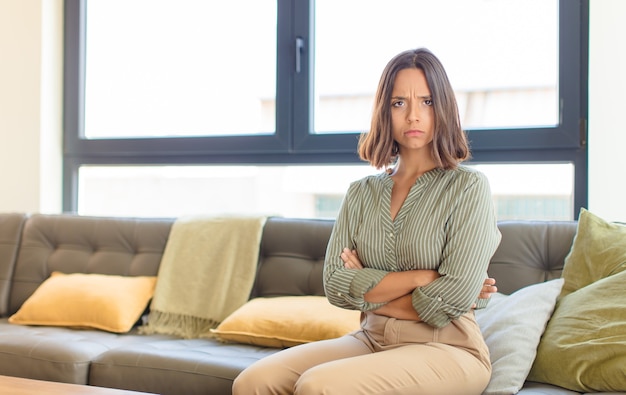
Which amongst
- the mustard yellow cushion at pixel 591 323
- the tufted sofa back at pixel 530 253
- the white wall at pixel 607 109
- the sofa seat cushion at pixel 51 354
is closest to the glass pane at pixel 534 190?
the white wall at pixel 607 109

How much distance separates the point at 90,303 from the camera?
2758 mm

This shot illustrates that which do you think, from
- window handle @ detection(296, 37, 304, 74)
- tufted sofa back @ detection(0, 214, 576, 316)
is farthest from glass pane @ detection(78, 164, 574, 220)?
window handle @ detection(296, 37, 304, 74)

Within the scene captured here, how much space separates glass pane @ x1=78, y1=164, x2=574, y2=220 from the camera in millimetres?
2896

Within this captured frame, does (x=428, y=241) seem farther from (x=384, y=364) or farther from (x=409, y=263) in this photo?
(x=384, y=364)

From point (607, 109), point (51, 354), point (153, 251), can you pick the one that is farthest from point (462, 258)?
point (153, 251)

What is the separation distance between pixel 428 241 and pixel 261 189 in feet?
5.55

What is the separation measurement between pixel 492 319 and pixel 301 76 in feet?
5.04

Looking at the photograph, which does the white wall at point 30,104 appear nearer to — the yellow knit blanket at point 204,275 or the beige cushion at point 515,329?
the yellow knit blanket at point 204,275

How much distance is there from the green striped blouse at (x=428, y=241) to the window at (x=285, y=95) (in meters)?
1.09

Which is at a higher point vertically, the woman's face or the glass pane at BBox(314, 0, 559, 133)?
the glass pane at BBox(314, 0, 559, 133)

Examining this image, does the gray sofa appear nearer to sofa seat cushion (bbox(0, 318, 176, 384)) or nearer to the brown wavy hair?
sofa seat cushion (bbox(0, 318, 176, 384))

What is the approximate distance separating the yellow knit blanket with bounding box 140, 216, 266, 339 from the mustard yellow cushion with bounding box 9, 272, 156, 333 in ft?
0.25

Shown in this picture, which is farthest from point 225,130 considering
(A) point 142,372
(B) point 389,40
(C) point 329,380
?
(C) point 329,380

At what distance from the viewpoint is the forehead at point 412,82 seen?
6.17ft
